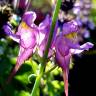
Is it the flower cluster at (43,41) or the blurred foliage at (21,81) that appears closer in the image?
the flower cluster at (43,41)

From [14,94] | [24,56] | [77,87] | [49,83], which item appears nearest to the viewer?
→ [24,56]

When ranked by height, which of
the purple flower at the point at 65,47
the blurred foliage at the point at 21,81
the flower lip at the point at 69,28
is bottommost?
the purple flower at the point at 65,47

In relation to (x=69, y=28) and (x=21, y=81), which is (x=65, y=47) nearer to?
(x=69, y=28)

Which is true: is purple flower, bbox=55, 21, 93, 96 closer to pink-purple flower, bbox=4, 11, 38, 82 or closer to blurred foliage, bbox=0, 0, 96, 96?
pink-purple flower, bbox=4, 11, 38, 82

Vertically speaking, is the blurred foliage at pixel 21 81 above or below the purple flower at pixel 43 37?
above

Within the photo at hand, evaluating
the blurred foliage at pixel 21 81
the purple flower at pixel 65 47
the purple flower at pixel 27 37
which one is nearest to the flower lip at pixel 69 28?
the purple flower at pixel 65 47

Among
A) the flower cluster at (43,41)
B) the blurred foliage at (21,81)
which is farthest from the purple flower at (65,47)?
the blurred foliage at (21,81)

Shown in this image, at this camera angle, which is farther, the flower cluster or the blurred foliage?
the blurred foliage

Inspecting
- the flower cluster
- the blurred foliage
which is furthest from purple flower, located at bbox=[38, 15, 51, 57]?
the blurred foliage

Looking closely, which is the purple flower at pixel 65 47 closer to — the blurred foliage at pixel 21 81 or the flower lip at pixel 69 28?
the flower lip at pixel 69 28

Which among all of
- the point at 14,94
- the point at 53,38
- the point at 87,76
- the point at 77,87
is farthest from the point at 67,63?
the point at 87,76

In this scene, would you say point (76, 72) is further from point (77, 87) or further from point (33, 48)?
point (33, 48)
